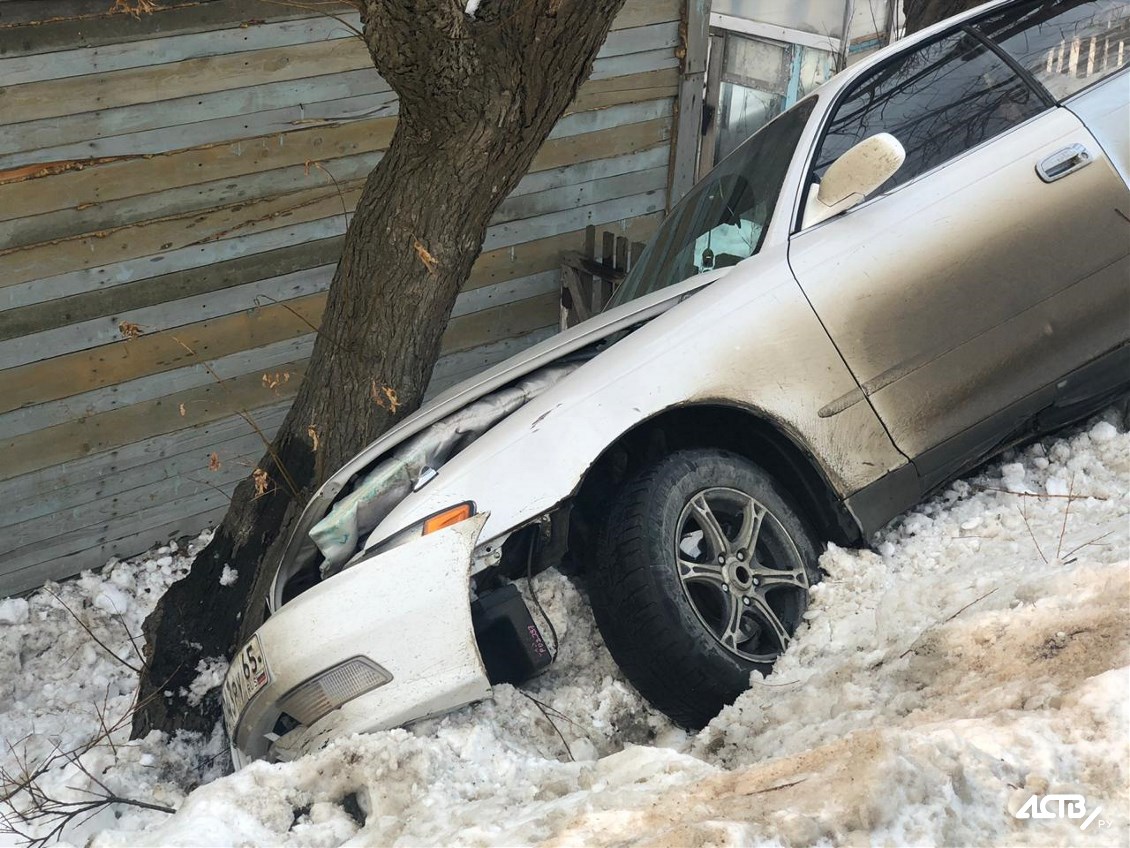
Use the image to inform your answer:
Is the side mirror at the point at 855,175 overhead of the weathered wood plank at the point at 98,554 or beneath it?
beneath

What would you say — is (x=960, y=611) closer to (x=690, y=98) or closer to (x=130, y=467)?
(x=130, y=467)

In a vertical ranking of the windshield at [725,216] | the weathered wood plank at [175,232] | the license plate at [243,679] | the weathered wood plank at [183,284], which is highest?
the weathered wood plank at [175,232]

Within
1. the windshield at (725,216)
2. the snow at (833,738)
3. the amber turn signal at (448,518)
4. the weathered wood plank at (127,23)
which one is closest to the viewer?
the snow at (833,738)

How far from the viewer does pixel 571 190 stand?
6.64m

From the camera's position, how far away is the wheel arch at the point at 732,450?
150 inches

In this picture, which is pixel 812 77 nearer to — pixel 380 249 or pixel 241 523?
pixel 380 249

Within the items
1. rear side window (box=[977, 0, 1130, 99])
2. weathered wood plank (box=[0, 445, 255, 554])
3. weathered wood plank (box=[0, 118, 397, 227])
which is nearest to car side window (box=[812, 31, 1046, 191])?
rear side window (box=[977, 0, 1130, 99])

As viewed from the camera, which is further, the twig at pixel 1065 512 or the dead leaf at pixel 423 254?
the dead leaf at pixel 423 254

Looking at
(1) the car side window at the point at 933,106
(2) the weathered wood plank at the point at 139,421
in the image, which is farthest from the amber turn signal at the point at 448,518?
(2) the weathered wood plank at the point at 139,421

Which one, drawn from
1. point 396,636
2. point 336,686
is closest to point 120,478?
point 336,686

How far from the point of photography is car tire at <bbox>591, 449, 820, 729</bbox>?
11.2ft

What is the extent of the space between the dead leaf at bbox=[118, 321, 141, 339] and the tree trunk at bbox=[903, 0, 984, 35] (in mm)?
4441

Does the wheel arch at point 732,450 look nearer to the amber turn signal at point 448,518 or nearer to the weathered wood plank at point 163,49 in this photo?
the amber turn signal at point 448,518

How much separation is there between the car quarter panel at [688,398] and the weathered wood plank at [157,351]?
2283mm
